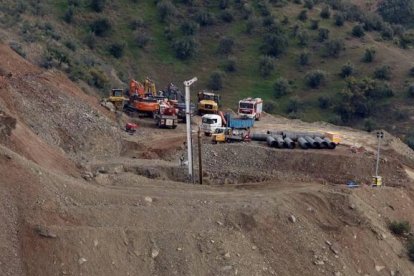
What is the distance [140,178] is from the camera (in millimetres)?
25953

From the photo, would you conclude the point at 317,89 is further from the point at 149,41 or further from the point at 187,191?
the point at 187,191

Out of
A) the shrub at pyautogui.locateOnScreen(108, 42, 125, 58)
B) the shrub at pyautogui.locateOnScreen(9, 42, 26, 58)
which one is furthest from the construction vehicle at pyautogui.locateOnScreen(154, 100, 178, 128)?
the shrub at pyautogui.locateOnScreen(108, 42, 125, 58)

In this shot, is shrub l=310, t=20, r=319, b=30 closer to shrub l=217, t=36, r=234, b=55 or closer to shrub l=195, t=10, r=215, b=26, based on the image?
shrub l=217, t=36, r=234, b=55

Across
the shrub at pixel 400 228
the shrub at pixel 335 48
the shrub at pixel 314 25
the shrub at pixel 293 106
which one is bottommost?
the shrub at pixel 293 106

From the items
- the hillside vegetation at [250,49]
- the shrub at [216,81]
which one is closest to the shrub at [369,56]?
the hillside vegetation at [250,49]

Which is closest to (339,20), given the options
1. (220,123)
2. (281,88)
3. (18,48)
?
(281,88)

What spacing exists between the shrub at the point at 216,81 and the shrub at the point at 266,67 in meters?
3.84

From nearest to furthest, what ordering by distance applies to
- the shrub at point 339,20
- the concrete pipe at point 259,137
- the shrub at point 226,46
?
the concrete pipe at point 259,137
the shrub at point 226,46
the shrub at point 339,20

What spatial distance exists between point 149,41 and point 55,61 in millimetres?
19013

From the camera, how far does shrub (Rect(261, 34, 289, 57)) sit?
64875 millimetres

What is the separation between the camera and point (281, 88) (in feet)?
198

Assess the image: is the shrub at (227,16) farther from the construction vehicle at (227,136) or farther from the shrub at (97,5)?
the construction vehicle at (227,136)

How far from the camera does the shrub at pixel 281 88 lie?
2370 inches

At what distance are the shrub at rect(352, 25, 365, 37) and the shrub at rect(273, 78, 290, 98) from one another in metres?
11.7
